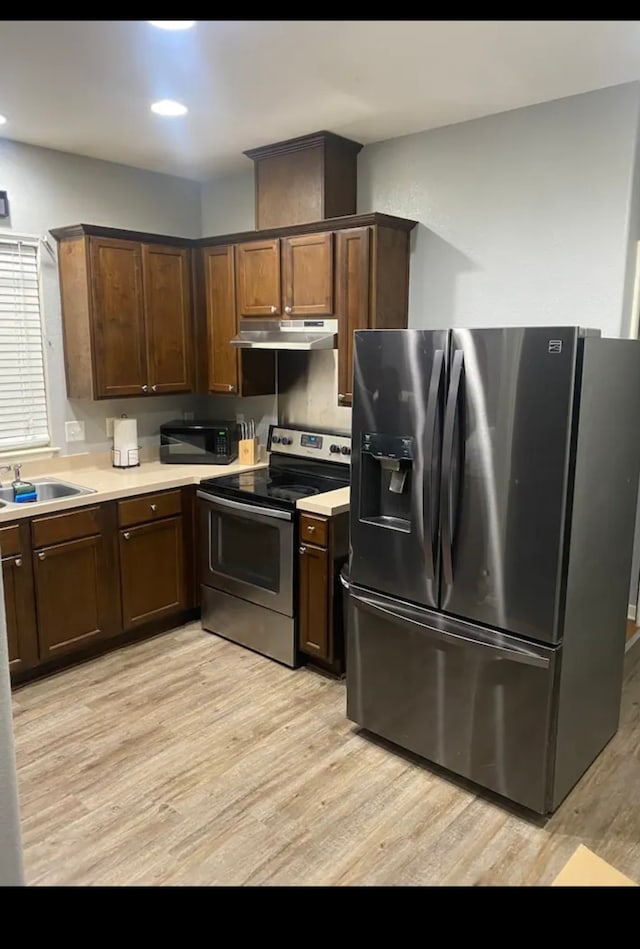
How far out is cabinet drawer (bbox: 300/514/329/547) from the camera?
3.15 meters

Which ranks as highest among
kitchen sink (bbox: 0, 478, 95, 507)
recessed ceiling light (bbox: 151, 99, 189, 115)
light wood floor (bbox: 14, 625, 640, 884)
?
recessed ceiling light (bbox: 151, 99, 189, 115)

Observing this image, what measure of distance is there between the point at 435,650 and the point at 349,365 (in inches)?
62.3

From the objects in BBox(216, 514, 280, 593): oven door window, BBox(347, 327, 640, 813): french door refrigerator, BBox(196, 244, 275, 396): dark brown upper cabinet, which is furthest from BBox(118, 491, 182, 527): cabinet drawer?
BBox(347, 327, 640, 813): french door refrigerator

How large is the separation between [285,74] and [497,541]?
1.98 m

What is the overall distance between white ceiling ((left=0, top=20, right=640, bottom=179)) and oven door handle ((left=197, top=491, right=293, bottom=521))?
1866 mm

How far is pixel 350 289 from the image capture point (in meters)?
3.40

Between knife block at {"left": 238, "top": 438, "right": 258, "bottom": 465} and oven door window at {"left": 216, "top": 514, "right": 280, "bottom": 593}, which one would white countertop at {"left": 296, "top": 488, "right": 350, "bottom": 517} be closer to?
oven door window at {"left": 216, "top": 514, "right": 280, "bottom": 593}

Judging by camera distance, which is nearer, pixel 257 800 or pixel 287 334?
pixel 257 800

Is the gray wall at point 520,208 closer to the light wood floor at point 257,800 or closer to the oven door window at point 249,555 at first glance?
the oven door window at point 249,555

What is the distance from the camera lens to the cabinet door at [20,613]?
10.0 feet

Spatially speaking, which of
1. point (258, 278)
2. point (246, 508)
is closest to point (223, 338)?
point (258, 278)

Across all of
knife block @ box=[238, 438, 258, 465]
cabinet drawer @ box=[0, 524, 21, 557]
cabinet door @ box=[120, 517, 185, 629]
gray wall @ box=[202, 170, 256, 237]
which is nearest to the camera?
cabinet drawer @ box=[0, 524, 21, 557]

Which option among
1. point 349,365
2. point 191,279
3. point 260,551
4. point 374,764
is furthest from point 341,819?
point 191,279

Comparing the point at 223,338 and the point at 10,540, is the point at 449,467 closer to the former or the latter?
the point at 10,540
